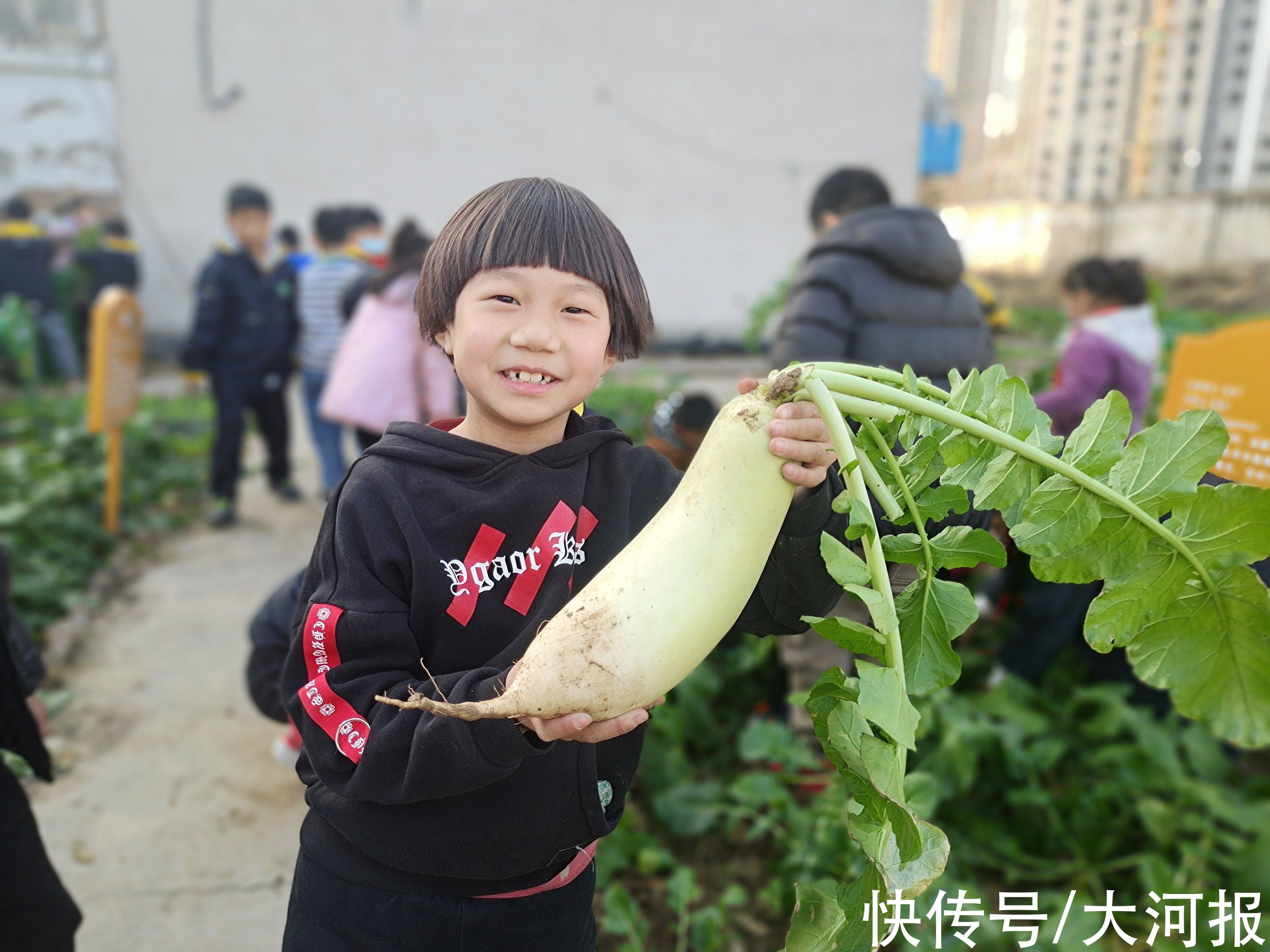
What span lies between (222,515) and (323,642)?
490 cm

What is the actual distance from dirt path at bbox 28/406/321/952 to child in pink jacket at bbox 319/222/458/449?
4.00 feet

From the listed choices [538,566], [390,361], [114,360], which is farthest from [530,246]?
[114,360]

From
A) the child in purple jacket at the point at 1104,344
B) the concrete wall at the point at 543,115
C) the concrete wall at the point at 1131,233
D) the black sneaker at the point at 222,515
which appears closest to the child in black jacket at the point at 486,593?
the child in purple jacket at the point at 1104,344

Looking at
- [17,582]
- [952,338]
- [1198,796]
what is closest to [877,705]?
[952,338]

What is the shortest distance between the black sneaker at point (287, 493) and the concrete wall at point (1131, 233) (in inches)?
621

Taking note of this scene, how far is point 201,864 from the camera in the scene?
256 centimetres

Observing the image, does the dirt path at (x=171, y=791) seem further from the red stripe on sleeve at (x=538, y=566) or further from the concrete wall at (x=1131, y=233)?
the concrete wall at (x=1131, y=233)

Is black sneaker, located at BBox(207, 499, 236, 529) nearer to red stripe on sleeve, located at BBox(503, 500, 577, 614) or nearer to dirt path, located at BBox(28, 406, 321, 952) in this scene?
dirt path, located at BBox(28, 406, 321, 952)

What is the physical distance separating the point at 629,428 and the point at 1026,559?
3.31 metres

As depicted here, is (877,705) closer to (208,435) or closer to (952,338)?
(952,338)

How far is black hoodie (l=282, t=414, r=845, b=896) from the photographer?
105 centimetres

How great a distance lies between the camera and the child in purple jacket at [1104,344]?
341 centimetres

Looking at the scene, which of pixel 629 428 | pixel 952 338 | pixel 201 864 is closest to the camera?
pixel 201 864

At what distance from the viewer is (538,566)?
118 cm
